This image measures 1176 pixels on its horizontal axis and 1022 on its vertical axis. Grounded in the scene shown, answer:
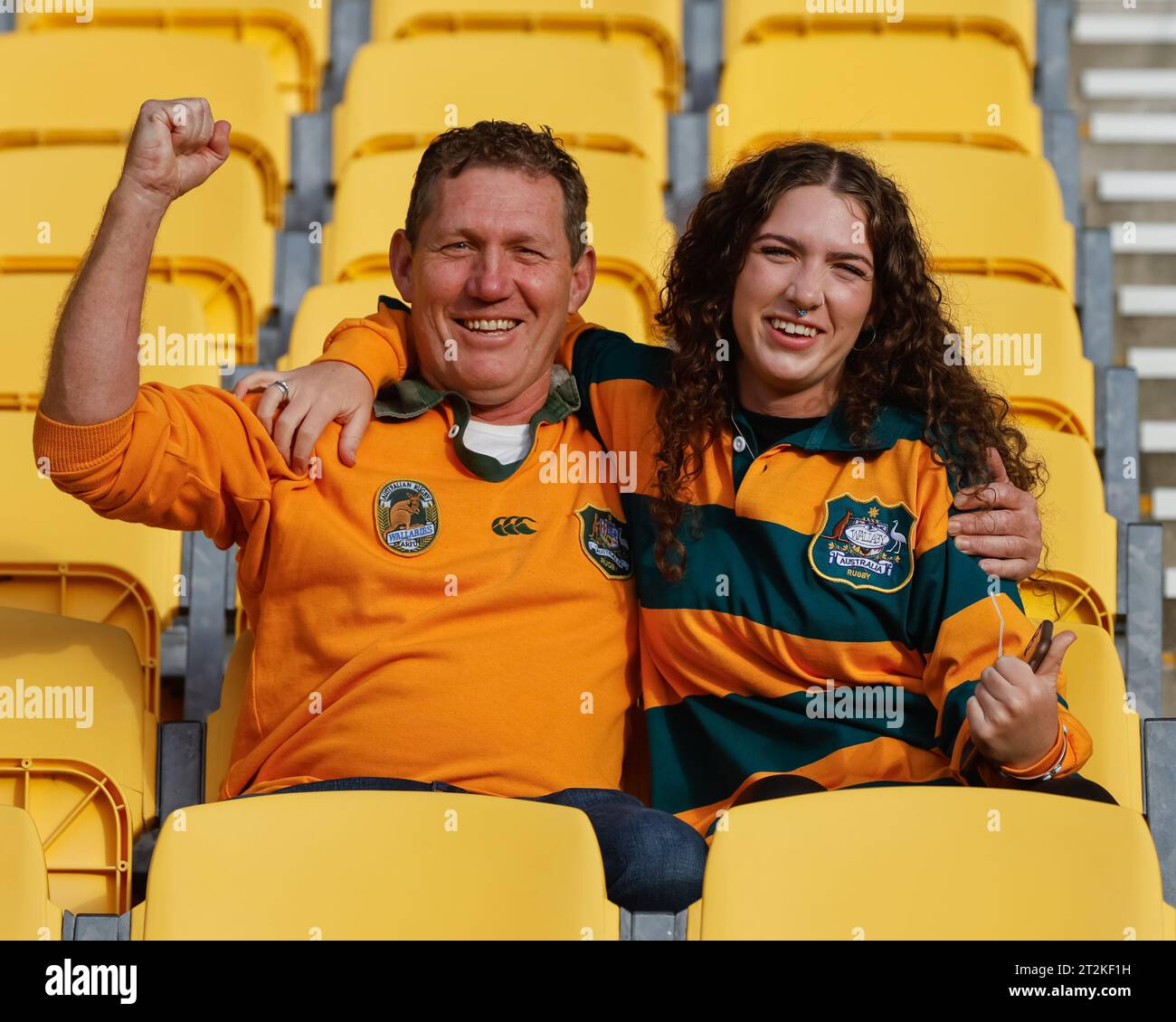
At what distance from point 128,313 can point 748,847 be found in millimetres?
755

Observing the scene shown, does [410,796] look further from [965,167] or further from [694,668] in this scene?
[965,167]

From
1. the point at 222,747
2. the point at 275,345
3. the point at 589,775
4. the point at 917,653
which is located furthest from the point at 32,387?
the point at 917,653

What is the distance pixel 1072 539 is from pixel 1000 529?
470 millimetres

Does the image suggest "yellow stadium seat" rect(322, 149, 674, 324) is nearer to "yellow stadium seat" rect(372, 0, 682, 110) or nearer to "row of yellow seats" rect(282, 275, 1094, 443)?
"row of yellow seats" rect(282, 275, 1094, 443)

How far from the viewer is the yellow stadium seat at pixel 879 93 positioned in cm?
286

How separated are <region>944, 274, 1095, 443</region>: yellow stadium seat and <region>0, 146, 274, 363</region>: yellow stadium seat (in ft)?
3.52

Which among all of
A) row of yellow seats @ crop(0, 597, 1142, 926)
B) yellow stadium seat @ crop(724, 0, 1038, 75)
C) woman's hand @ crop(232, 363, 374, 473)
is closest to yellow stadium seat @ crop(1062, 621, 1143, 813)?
row of yellow seats @ crop(0, 597, 1142, 926)

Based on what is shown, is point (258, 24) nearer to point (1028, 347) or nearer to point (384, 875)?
point (1028, 347)

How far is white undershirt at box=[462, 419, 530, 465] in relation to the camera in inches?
72.5

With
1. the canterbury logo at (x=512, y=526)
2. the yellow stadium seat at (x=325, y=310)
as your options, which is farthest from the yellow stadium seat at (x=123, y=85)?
the canterbury logo at (x=512, y=526)

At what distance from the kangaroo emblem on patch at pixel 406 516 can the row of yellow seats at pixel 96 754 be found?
0.35m

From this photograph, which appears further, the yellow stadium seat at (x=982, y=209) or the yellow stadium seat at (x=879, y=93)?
the yellow stadium seat at (x=879, y=93)

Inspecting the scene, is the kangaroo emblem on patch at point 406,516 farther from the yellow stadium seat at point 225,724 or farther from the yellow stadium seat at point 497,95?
the yellow stadium seat at point 497,95

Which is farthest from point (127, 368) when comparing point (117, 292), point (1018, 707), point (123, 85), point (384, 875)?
point (123, 85)
